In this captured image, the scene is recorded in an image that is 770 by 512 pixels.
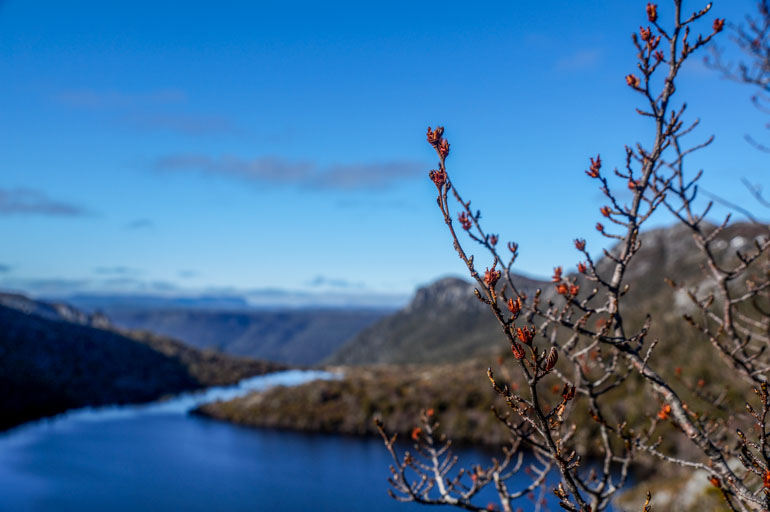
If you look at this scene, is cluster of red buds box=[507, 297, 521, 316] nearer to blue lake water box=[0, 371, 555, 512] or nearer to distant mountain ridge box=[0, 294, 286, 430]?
blue lake water box=[0, 371, 555, 512]

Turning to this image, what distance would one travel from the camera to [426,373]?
8088 cm

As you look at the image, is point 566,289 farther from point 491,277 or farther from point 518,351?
point 518,351

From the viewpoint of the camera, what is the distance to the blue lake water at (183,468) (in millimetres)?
34312

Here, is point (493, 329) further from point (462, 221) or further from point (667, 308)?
point (462, 221)

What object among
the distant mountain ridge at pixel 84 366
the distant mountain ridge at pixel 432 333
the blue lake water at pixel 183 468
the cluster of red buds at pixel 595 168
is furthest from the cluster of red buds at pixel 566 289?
the distant mountain ridge at pixel 432 333

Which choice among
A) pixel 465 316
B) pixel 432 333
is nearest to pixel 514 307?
pixel 465 316

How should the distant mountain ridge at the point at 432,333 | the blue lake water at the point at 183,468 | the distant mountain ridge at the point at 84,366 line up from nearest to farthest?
1. the blue lake water at the point at 183,468
2. the distant mountain ridge at the point at 84,366
3. the distant mountain ridge at the point at 432,333

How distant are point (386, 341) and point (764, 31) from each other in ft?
452

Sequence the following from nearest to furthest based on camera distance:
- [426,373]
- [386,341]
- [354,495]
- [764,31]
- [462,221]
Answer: [462,221] → [764,31] → [354,495] → [426,373] → [386,341]

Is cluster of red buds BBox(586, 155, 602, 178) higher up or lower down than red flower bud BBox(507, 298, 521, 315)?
higher up

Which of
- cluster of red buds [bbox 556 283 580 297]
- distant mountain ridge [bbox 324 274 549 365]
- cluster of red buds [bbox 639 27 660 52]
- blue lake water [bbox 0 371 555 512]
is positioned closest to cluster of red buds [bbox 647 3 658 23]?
cluster of red buds [bbox 639 27 660 52]

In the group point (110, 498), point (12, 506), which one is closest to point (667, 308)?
point (110, 498)

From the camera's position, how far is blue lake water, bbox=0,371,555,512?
1351 inches

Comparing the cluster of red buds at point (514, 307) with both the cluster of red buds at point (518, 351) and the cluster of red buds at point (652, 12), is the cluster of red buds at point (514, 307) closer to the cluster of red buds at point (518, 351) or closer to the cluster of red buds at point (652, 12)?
the cluster of red buds at point (518, 351)
